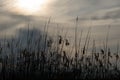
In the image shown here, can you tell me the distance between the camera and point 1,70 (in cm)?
1051

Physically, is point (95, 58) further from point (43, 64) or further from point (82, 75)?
point (43, 64)

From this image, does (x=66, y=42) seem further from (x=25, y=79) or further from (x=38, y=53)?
(x=25, y=79)

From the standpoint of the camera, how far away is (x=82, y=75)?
11.2 metres

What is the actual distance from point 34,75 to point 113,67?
10.4 feet

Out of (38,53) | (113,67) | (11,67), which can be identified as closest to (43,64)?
(38,53)

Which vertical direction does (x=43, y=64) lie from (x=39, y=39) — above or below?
below

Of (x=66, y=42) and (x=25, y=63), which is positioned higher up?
(x=66, y=42)

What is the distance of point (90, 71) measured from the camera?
11.5 m

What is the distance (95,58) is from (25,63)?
2.59m

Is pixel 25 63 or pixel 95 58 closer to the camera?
pixel 25 63

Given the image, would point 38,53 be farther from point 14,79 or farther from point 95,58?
point 95,58

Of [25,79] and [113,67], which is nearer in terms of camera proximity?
[25,79]

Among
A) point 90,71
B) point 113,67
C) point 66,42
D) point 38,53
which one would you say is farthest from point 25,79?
point 113,67

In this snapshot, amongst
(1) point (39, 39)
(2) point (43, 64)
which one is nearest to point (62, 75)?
(2) point (43, 64)
